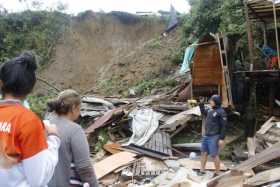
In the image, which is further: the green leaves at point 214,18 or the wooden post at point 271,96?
the green leaves at point 214,18

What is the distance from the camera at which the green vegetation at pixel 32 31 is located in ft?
82.1

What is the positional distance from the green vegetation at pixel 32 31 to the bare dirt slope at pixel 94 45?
2.03 feet

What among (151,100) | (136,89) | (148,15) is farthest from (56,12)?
(151,100)

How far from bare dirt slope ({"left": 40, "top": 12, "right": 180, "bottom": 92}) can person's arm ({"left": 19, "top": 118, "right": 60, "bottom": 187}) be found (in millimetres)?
19991

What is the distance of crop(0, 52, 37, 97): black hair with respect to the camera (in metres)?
2.18

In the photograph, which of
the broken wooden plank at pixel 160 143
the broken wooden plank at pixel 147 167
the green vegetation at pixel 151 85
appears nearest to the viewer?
the broken wooden plank at pixel 147 167

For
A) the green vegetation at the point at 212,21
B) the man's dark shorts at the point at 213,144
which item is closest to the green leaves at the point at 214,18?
the green vegetation at the point at 212,21

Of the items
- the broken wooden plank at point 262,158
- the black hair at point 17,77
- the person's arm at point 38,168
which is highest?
the black hair at point 17,77

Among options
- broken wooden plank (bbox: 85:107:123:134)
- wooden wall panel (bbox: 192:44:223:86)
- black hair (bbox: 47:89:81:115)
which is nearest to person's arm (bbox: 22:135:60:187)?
black hair (bbox: 47:89:81:115)

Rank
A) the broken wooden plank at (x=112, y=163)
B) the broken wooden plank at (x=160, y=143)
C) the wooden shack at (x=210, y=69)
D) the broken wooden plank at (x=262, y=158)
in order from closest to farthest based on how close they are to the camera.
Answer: the broken wooden plank at (x=262, y=158) < the broken wooden plank at (x=112, y=163) < the broken wooden plank at (x=160, y=143) < the wooden shack at (x=210, y=69)

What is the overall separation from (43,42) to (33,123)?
24.0 metres

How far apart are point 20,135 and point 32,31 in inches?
971

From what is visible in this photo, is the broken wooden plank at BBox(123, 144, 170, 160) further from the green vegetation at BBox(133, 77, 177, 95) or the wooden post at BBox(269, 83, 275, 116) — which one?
the green vegetation at BBox(133, 77, 177, 95)

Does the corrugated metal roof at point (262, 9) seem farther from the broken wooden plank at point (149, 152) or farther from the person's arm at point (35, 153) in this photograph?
the person's arm at point (35, 153)
